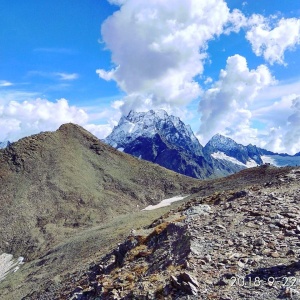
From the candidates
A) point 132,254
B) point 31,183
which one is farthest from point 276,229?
point 31,183

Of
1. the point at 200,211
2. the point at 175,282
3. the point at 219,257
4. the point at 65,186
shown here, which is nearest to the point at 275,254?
the point at 219,257

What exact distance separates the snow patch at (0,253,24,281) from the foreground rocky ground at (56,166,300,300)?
5614 cm

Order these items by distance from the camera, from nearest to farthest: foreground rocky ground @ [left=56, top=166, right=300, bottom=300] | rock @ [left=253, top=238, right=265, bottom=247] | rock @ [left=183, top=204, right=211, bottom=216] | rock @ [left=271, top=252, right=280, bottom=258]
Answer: foreground rocky ground @ [left=56, top=166, right=300, bottom=300] → rock @ [left=271, top=252, right=280, bottom=258] → rock @ [left=253, top=238, right=265, bottom=247] → rock @ [left=183, top=204, right=211, bottom=216]

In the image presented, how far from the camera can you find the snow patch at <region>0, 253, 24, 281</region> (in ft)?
245

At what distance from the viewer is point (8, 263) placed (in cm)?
8006

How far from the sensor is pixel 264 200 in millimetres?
25453

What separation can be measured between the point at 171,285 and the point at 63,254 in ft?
166

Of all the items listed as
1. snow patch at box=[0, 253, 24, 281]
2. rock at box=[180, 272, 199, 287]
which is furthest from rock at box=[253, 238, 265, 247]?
snow patch at box=[0, 253, 24, 281]

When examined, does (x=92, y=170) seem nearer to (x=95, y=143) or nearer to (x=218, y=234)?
(x=95, y=143)

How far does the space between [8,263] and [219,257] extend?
73816 mm

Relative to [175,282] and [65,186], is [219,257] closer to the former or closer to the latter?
[175,282]

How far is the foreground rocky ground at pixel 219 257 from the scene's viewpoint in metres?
15.3

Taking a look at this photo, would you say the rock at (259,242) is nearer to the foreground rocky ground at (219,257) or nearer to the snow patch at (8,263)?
the foreground rocky ground at (219,257)

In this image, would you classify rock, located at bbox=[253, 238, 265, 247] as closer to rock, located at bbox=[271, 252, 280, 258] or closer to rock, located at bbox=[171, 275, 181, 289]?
rock, located at bbox=[271, 252, 280, 258]
